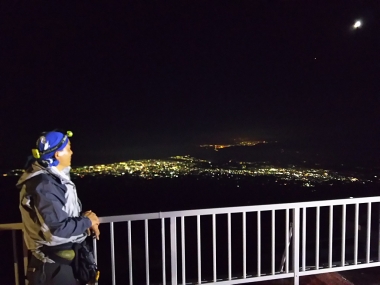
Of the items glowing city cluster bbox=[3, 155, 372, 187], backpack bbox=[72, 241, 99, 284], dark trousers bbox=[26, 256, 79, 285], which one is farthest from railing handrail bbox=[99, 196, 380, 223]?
glowing city cluster bbox=[3, 155, 372, 187]

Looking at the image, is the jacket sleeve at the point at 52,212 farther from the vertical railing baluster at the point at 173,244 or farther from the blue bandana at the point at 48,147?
the vertical railing baluster at the point at 173,244

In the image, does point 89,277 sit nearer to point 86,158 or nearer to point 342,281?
point 342,281

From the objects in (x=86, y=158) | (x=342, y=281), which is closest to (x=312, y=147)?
(x=86, y=158)

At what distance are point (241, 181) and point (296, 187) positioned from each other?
8.80 meters

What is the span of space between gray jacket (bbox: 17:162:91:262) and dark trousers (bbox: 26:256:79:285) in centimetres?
5

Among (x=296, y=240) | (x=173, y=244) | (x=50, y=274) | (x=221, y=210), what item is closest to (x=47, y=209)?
(x=50, y=274)

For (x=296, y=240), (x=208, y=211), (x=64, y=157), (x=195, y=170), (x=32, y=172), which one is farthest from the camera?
(x=195, y=170)

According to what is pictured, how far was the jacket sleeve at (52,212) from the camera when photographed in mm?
2012

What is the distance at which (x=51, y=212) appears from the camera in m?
2.01

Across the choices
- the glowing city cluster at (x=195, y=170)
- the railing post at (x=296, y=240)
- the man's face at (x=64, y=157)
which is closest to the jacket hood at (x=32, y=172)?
the man's face at (x=64, y=157)

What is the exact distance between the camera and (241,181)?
45.9 meters

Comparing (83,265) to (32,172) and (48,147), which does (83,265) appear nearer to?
(32,172)

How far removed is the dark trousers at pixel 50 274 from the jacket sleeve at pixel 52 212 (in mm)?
281

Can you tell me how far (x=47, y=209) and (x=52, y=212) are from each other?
0.03 metres
